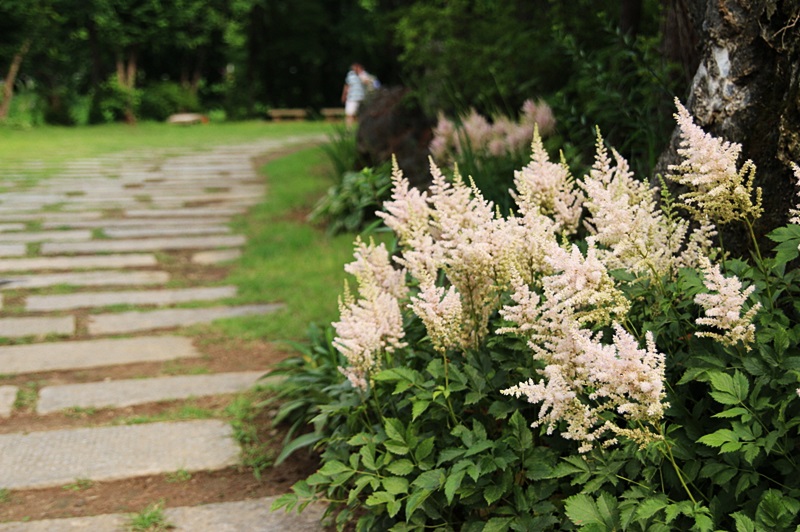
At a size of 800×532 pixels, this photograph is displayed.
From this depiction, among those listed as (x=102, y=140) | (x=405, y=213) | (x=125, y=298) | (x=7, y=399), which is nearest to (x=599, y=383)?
(x=405, y=213)

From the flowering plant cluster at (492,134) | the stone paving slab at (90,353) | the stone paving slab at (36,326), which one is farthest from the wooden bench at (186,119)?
the stone paving slab at (90,353)

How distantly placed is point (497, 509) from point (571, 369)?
554 mm

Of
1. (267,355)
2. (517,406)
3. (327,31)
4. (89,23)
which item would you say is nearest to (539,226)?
(517,406)

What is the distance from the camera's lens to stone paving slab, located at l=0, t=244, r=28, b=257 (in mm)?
7181

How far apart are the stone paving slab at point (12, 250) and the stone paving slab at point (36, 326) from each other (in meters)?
1.75

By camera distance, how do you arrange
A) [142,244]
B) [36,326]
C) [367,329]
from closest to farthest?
1. [367,329]
2. [36,326]
3. [142,244]

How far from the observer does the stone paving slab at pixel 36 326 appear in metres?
5.34

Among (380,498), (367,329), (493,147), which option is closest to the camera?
(380,498)

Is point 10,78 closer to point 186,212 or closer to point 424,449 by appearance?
point 186,212

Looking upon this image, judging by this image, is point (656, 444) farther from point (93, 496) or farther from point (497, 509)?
point (93, 496)

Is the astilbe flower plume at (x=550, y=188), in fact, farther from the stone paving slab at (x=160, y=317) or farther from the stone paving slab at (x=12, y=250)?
the stone paving slab at (x=12, y=250)

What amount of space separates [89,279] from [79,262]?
540mm

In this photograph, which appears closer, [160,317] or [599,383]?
[599,383]

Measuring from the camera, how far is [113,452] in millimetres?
3736
